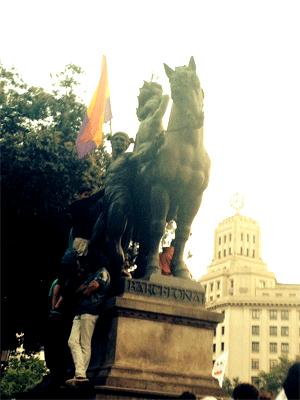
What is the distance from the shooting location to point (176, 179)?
9211 millimetres

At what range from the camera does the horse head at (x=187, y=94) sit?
928cm

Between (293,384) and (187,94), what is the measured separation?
5.19m

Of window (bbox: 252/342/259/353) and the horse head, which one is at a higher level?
window (bbox: 252/342/259/353)

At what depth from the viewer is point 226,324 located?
102062mm

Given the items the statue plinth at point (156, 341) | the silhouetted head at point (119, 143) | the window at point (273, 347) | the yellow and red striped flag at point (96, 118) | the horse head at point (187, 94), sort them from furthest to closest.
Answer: the window at point (273, 347) → the yellow and red striped flag at point (96, 118) → the silhouetted head at point (119, 143) → the horse head at point (187, 94) → the statue plinth at point (156, 341)

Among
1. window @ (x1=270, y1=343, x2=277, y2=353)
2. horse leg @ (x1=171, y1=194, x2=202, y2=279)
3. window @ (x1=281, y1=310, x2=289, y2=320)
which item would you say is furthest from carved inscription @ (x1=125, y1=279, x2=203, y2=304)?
window @ (x1=281, y1=310, x2=289, y2=320)

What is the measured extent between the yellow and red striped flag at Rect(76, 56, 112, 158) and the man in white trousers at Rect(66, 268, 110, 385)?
9.30 metres

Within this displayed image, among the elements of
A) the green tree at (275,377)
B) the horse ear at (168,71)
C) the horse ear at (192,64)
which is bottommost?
the horse ear at (168,71)

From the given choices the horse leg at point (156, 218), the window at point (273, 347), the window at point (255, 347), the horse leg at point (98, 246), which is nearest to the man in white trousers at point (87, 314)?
the horse leg at point (98, 246)

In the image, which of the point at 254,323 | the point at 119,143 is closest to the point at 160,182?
the point at 119,143

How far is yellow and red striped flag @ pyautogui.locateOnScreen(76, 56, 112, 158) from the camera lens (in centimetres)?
1789

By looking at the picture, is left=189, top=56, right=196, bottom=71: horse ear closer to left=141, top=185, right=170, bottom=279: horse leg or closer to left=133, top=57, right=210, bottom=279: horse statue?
left=133, top=57, right=210, bottom=279: horse statue

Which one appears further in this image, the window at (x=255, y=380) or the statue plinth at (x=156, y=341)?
the window at (x=255, y=380)

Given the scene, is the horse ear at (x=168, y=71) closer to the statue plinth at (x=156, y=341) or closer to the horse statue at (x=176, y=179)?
the horse statue at (x=176, y=179)
